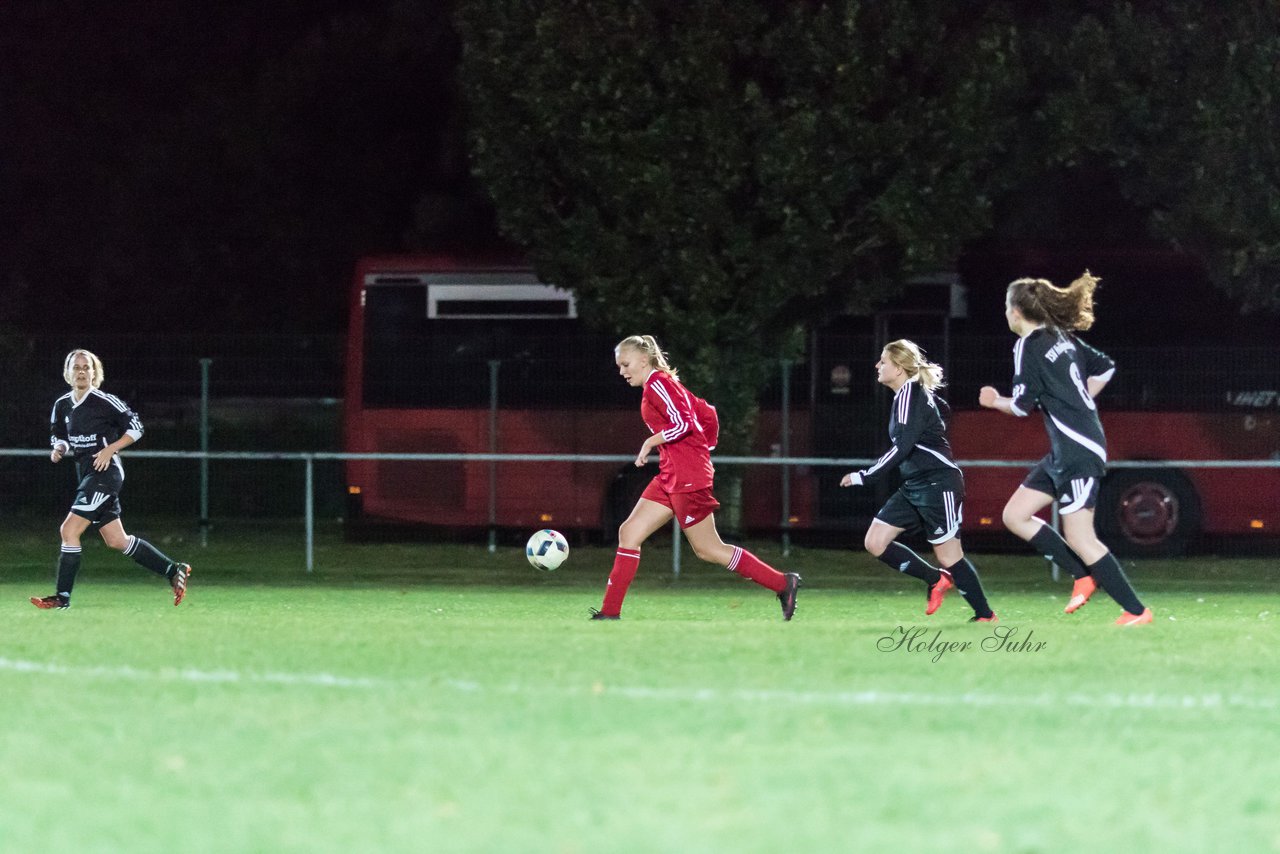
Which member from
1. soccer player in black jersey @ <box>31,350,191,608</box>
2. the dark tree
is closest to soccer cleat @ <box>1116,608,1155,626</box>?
soccer player in black jersey @ <box>31,350,191,608</box>

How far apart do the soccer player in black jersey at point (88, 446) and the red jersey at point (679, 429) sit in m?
3.69

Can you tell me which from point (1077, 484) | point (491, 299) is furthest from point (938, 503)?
point (491, 299)

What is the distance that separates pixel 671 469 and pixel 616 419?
9.83 m

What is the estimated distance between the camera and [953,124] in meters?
19.8

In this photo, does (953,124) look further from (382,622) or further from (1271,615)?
(382,622)

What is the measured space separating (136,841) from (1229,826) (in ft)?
9.33

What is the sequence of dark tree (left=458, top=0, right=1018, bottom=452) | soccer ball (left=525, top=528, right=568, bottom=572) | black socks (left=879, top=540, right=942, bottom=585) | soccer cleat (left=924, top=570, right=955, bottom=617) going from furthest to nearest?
dark tree (left=458, top=0, right=1018, bottom=452) < soccer ball (left=525, top=528, right=568, bottom=572) < soccer cleat (left=924, top=570, right=955, bottom=617) < black socks (left=879, top=540, right=942, bottom=585)

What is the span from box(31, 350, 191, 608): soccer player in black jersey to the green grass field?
3.05ft

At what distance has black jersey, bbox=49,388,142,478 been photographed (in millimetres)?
13406

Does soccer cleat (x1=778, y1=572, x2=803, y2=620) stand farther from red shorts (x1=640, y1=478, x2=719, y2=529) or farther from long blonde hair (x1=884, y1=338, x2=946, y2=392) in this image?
long blonde hair (x1=884, y1=338, x2=946, y2=392)

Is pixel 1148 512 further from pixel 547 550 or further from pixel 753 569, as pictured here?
pixel 753 569

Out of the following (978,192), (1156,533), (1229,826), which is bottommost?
(1156,533)

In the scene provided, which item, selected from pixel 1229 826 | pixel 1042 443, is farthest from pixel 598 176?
pixel 1229 826

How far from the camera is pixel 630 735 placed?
23.0 ft
